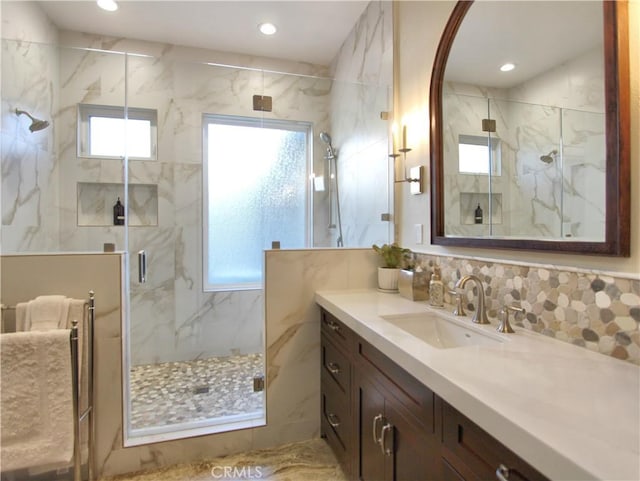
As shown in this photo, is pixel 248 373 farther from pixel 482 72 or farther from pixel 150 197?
pixel 482 72

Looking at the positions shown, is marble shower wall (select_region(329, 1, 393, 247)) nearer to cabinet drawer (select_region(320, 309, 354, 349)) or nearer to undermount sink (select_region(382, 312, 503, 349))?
cabinet drawer (select_region(320, 309, 354, 349))

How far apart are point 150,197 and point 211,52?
4.98 feet

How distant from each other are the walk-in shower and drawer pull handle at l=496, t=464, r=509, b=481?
197 cm

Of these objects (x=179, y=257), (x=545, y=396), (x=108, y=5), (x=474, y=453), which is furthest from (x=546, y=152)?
(x=108, y=5)

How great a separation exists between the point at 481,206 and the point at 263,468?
1.74 metres

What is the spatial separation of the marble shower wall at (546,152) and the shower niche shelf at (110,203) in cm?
234

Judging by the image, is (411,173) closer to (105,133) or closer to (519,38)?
(519,38)

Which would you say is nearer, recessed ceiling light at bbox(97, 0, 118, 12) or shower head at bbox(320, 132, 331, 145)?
recessed ceiling light at bbox(97, 0, 118, 12)

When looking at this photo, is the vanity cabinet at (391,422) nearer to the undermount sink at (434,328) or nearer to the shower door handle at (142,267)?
the undermount sink at (434,328)

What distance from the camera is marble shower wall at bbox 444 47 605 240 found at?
40.3 inches

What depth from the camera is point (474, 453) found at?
764 mm

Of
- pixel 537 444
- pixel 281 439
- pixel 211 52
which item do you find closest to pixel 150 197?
pixel 211 52

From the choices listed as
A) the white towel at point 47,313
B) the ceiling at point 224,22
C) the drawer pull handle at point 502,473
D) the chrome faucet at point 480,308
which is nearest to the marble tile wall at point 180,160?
the ceiling at point 224,22

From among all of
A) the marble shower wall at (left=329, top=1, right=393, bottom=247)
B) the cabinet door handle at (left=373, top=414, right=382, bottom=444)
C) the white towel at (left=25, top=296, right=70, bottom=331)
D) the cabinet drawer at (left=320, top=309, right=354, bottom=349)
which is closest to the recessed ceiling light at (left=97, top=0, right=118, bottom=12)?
the marble shower wall at (left=329, top=1, right=393, bottom=247)
